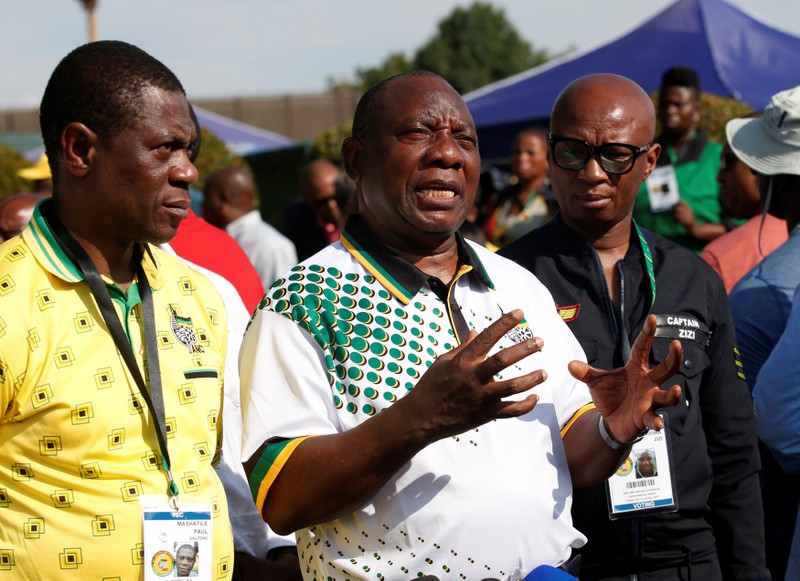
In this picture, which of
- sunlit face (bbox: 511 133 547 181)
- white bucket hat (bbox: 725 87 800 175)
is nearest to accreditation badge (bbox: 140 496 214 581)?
white bucket hat (bbox: 725 87 800 175)

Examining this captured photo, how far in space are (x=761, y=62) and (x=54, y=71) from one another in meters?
9.81

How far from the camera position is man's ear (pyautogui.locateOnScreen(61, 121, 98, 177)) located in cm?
259

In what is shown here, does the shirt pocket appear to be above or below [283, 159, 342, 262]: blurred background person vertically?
below

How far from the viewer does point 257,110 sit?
4053 centimetres

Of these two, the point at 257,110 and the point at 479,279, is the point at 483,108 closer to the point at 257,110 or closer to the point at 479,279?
the point at 479,279

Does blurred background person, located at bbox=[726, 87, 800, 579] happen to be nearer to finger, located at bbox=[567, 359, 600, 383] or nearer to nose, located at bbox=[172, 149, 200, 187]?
finger, located at bbox=[567, 359, 600, 383]

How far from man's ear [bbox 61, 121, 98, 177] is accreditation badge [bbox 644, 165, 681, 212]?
5182 millimetres

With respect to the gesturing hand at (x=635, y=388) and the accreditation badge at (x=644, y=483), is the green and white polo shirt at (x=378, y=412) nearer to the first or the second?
the gesturing hand at (x=635, y=388)

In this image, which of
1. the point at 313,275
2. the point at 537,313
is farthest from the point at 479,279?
the point at 313,275

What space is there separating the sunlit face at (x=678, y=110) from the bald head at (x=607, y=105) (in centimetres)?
441

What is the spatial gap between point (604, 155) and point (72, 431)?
6.68 feet

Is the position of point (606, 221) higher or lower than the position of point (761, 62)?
lower

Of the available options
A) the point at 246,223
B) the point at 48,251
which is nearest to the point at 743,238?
the point at 48,251

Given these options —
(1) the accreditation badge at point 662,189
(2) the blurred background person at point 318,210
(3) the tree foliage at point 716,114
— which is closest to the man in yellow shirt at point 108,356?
(1) the accreditation badge at point 662,189
